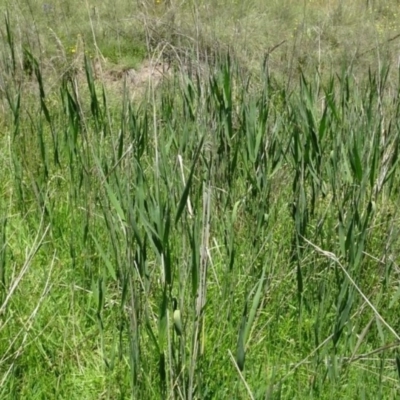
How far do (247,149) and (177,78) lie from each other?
23.3 inches

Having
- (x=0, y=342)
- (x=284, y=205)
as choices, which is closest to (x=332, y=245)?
(x=284, y=205)

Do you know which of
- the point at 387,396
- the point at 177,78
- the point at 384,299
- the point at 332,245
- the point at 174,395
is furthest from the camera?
the point at 177,78

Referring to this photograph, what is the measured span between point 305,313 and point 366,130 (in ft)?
1.76

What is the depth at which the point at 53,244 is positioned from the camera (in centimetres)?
179

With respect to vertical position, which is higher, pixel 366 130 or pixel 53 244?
pixel 366 130

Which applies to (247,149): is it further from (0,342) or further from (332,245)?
(0,342)

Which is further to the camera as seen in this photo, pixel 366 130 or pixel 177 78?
pixel 177 78

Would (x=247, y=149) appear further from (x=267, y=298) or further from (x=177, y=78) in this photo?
(x=177, y=78)

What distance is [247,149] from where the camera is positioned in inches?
70.7

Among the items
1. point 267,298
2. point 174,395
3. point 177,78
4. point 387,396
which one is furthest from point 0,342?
point 177,78

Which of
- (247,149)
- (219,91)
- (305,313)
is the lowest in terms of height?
(305,313)

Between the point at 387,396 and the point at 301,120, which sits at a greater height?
the point at 301,120

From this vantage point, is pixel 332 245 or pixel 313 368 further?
pixel 332 245

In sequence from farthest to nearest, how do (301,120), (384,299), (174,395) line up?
(301,120) < (384,299) < (174,395)
